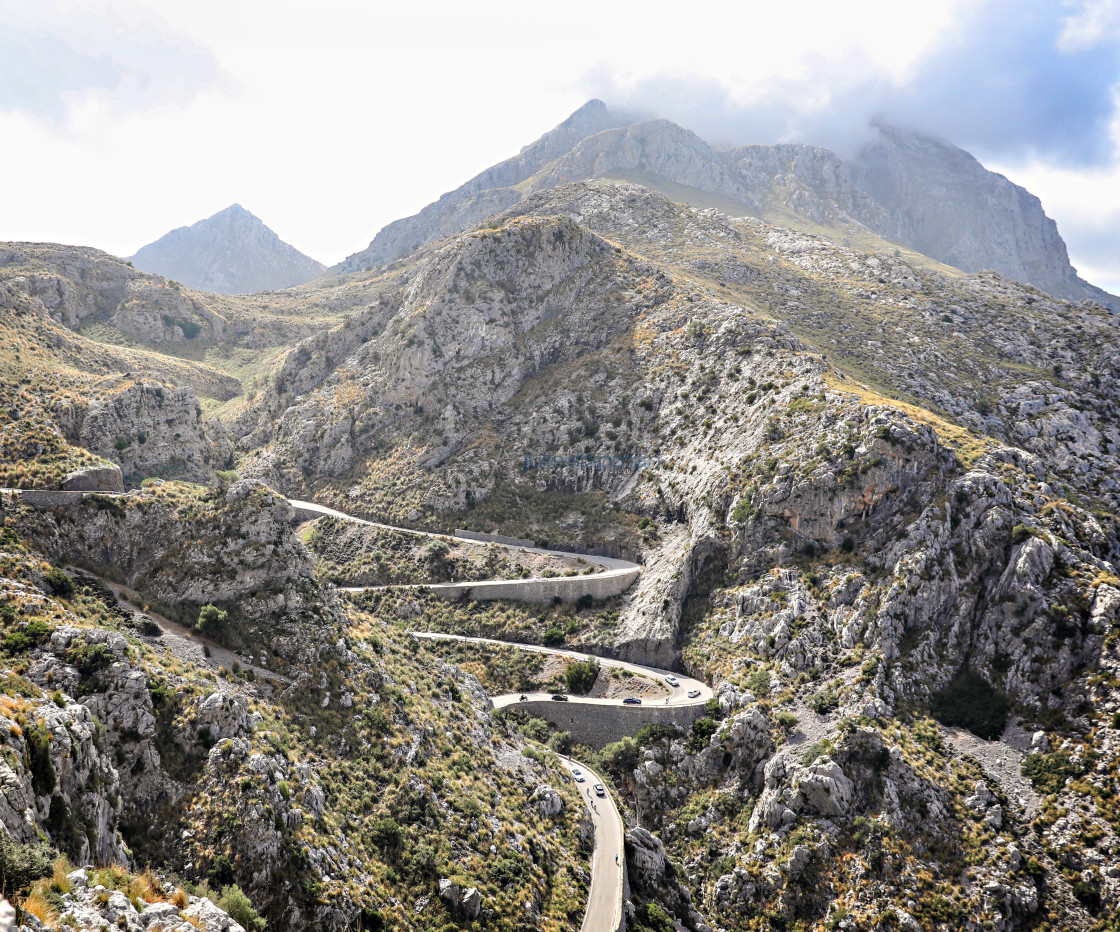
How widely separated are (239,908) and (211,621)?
21.1 meters

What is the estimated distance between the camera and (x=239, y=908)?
23.4 metres

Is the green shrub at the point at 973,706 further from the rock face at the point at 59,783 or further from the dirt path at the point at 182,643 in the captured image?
the rock face at the point at 59,783

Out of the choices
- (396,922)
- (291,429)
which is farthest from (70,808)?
(291,429)

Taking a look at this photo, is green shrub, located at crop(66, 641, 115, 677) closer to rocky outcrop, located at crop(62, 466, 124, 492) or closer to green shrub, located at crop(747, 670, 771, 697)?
rocky outcrop, located at crop(62, 466, 124, 492)

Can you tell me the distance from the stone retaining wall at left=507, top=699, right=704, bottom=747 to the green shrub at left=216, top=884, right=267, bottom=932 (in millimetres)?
38130

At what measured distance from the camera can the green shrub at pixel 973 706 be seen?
1816 inches

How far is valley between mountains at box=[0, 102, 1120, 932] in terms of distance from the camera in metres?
28.2

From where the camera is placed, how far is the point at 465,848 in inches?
1414

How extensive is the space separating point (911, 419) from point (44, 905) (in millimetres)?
71679

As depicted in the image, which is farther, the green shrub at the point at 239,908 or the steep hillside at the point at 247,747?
the green shrub at the point at 239,908

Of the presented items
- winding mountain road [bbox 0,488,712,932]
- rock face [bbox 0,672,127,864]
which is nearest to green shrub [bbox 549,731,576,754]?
winding mountain road [bbox 0,488,712,932]

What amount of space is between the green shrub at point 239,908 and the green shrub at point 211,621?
19.8 meters

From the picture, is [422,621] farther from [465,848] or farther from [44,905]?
[44,905]

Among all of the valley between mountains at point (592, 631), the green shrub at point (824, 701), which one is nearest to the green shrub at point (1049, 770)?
the valley between mountains at point (592, 631)
